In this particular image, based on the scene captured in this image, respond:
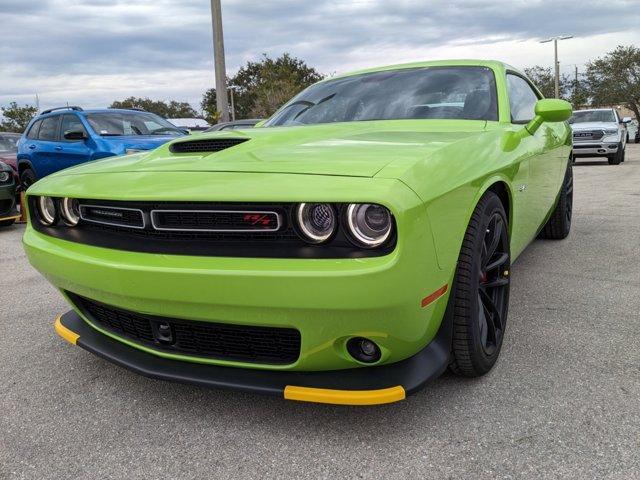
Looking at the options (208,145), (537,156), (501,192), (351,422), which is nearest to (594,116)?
(537,156)

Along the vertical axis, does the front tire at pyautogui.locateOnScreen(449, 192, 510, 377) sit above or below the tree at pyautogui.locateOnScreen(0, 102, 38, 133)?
below

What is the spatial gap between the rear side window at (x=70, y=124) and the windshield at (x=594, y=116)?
1225 centimetres

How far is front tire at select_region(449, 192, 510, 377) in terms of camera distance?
1962 millimetres

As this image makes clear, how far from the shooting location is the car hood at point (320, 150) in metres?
1.78

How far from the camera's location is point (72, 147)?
7.83 m

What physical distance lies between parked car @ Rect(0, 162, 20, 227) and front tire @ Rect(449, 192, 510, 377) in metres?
6.27

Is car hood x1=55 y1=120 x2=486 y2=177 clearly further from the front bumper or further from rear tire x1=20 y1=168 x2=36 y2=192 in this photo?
rear tire x1=20 y1=168 x2=36 y2=192

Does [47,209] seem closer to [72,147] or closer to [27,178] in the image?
[72,147]

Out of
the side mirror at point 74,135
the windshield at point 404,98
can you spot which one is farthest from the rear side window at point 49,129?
the windshield at point 404,98

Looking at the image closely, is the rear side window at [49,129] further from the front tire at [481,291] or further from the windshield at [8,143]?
the front tire at [481,291]

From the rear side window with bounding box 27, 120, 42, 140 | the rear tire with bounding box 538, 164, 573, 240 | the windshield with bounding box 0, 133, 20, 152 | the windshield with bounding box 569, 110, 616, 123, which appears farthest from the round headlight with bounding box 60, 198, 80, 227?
the windshield with bounding box 569, 110, 616, 123

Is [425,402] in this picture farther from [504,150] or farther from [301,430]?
[504,150]

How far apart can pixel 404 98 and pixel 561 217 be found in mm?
2252

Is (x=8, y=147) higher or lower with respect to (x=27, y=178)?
higher
